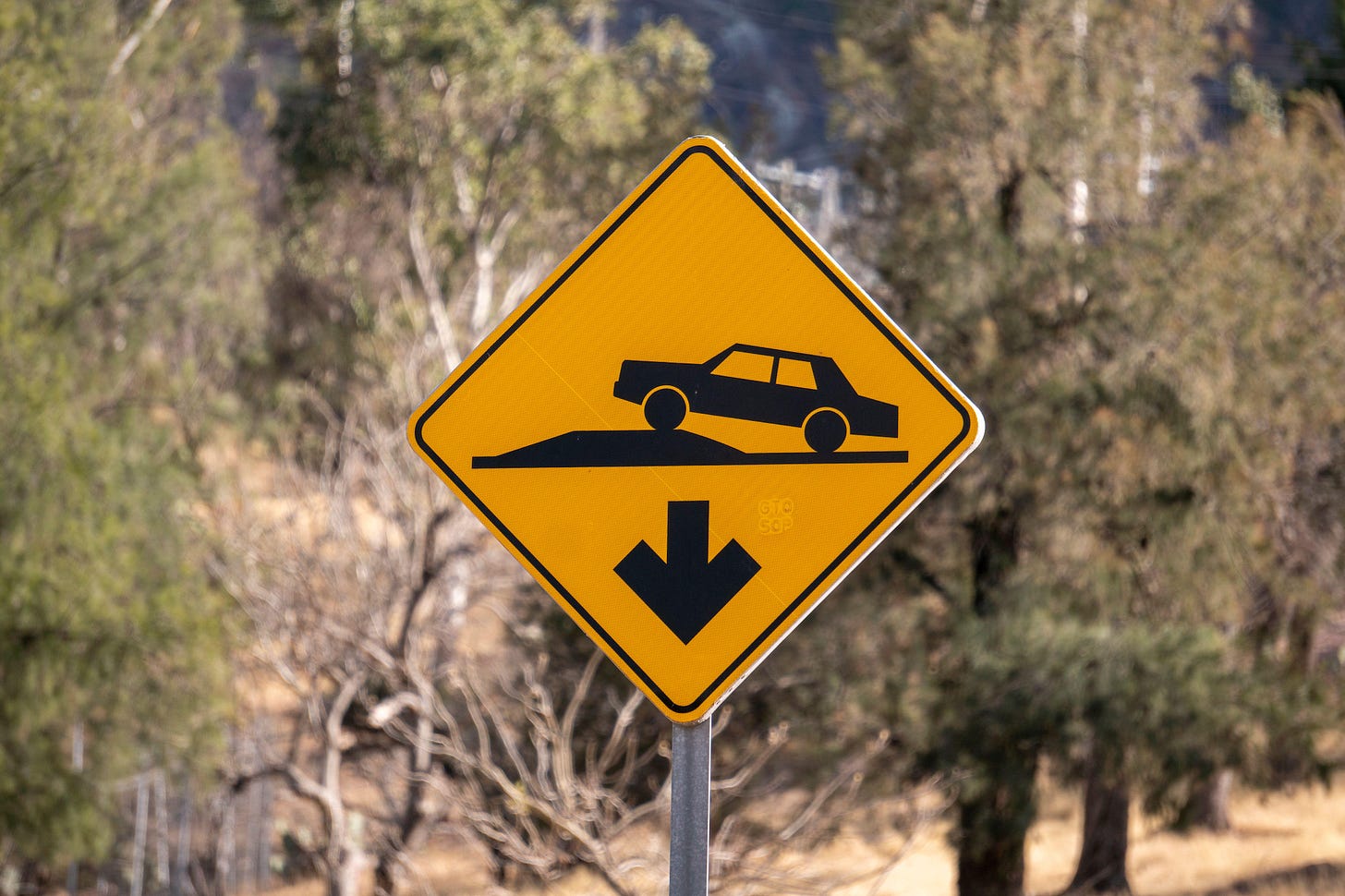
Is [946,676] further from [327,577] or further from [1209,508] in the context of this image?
[327,577]

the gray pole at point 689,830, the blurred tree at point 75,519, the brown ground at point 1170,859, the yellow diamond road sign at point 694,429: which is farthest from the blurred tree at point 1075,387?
the gray pole at point 689,830

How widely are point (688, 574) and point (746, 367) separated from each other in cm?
36

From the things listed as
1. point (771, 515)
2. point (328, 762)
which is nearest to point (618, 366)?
point (771, 515)

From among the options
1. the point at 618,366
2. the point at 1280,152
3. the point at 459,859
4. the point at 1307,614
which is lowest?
the point at 459,859

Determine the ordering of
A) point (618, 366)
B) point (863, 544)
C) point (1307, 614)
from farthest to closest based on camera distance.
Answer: point (1307, 614), point (618, 366), point (863, 544)

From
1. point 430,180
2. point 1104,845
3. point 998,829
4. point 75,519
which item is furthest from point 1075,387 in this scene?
point 430,180

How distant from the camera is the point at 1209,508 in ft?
34.8

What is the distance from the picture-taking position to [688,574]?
215 cm

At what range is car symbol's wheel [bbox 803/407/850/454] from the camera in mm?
2143

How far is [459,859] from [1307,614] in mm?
9870

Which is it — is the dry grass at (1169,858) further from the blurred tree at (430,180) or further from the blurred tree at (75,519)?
the blurred tree at (430,180)

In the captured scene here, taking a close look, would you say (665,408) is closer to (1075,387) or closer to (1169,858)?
(1075,387)

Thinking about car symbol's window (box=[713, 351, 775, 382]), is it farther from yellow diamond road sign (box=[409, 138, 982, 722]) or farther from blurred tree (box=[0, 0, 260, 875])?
blurred tree (box=[0, 0, 260, 875])

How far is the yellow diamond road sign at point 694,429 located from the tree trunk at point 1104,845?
12.4 m
